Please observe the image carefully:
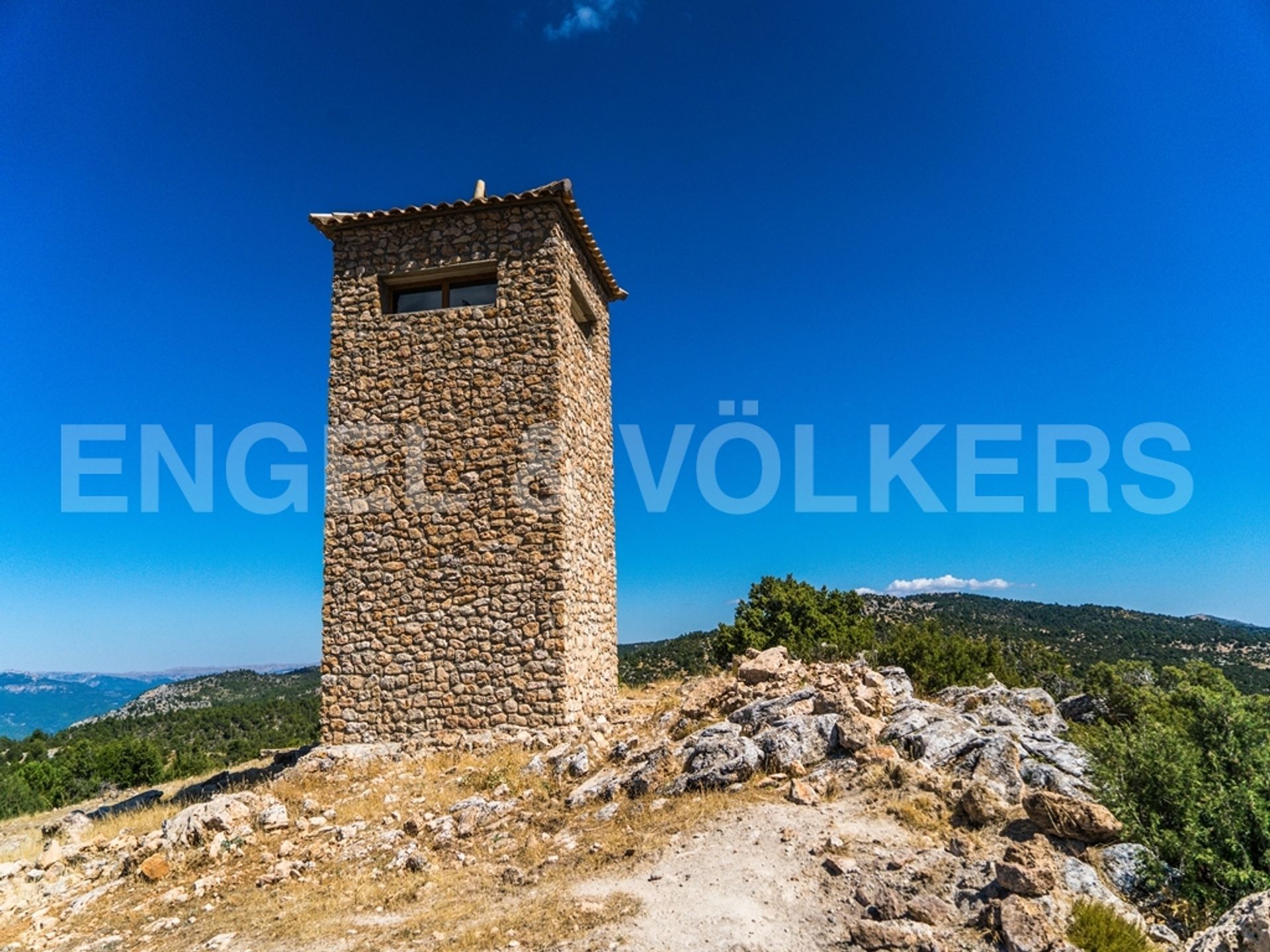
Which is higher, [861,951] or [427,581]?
[427,581]

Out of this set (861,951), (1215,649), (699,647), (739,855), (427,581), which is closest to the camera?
(861,951)

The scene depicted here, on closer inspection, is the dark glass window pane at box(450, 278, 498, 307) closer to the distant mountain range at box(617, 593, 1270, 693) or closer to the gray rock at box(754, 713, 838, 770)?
the gray rock at box(754, 713, 838, 770)

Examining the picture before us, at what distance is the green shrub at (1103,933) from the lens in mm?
4074

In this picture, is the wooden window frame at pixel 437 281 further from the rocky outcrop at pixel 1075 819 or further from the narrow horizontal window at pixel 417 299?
the rocky outcrop at pixel 1075 819

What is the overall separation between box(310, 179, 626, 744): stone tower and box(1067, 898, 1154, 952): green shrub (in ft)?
22.0

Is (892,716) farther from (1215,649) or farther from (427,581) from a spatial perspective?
(1215,649)

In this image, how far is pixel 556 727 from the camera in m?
9.79

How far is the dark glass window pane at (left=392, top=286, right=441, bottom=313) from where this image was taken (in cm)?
1124

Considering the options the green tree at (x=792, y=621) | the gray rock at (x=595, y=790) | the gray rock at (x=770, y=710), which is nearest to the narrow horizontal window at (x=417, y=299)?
the gray rock at (x=595, y=790)

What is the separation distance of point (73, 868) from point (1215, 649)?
53.6 metres

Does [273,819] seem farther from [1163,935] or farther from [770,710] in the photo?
[1163,935]

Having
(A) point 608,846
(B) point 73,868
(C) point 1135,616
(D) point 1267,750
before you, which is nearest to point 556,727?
(A) point 608,846

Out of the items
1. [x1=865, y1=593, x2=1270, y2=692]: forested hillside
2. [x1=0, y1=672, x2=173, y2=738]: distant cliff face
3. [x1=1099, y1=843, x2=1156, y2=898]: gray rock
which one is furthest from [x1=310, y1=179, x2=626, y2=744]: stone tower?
[x1=0, y1=672, x2=173, y2=738]: distant cliff face

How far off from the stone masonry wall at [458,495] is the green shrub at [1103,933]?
6696mm
